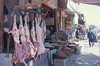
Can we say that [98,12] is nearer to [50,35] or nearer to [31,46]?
[50,35]

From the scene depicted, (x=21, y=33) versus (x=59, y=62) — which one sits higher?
(x=21, y=33)

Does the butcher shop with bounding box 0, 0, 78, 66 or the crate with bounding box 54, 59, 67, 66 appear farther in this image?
the crate with bounding box 54, 59, 67, 66

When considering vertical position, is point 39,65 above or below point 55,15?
below

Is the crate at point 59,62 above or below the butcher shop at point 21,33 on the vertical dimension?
below

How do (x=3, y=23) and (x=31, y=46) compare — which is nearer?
(x=31, y=46)

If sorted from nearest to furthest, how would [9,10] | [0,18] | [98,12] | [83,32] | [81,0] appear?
[0,18] < [9,10] < [81,0] < [83,32] < [98,12]

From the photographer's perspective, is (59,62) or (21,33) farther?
(59,62)

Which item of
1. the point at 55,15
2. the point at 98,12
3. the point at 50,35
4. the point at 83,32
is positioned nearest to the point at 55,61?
the point at 50,35

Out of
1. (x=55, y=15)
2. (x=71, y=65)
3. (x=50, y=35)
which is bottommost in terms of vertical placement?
(x=71, y=65)

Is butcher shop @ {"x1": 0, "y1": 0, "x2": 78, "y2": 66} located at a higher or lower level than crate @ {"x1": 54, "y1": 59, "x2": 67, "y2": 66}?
higher

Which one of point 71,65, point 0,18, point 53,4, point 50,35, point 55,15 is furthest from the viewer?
point 55,15

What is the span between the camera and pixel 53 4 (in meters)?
9.68

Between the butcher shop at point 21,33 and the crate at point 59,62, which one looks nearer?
the butcher shop at point 21,33

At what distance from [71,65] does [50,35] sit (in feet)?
5.90
